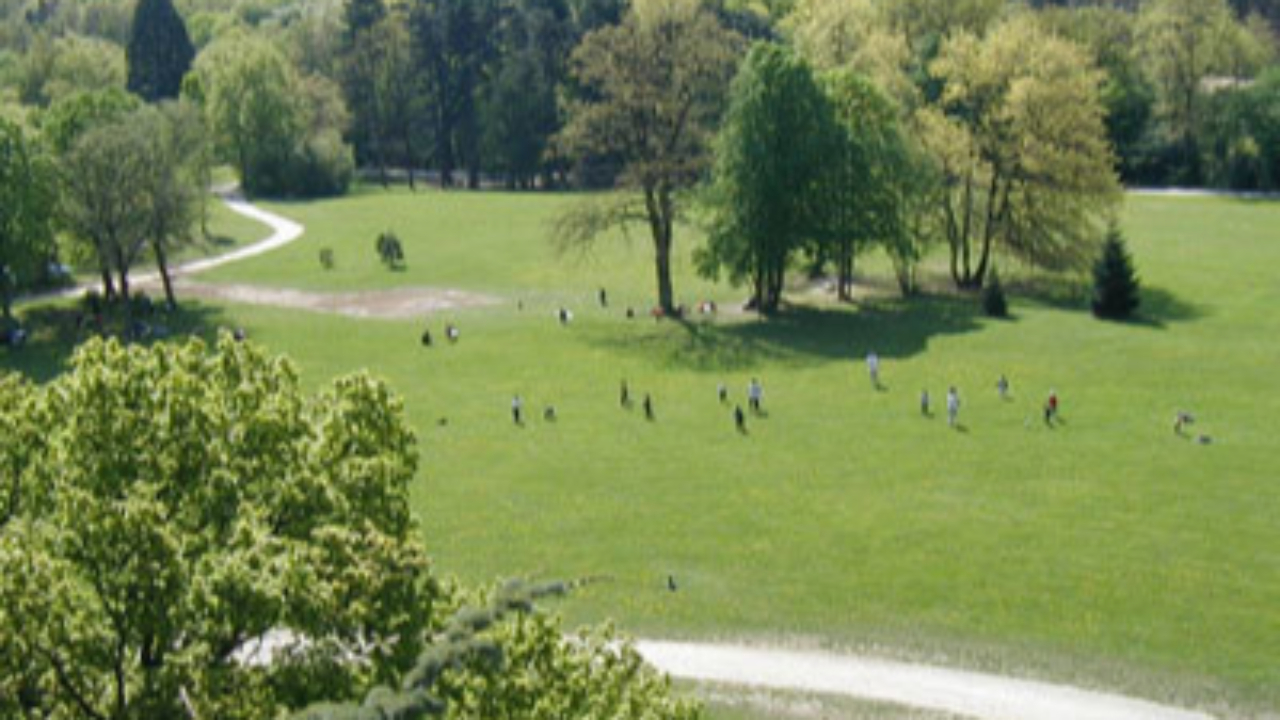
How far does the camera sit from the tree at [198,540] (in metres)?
14.3

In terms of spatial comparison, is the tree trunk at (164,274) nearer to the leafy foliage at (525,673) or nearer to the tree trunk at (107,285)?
the tree trunk at (107,285)

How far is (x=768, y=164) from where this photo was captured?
212ft

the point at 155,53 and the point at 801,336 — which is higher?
the point at 155,53

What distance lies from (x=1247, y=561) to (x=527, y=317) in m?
40.4

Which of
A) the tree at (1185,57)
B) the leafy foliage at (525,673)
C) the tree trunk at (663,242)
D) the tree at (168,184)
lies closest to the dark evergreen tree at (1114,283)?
the tree trunk at (663,242)

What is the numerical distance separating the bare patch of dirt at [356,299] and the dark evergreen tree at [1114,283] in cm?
3069

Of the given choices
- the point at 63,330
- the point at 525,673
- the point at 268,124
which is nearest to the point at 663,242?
the point at 63,330

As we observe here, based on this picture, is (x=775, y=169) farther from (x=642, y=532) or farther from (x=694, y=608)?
(x=694, y=608)

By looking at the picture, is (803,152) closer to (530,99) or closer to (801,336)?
(801,336)

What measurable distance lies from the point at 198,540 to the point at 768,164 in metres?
51.9

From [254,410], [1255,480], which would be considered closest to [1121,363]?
[1255,480]

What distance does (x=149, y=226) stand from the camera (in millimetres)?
67375

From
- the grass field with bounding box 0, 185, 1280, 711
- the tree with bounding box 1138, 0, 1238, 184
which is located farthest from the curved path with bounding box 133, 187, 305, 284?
the tree with bounding box 1138, 0, 1238, 184

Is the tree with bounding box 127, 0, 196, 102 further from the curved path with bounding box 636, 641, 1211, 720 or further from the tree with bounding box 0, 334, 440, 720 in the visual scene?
the tree with bounding box 0, 334, 440, 720
